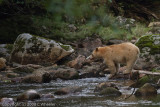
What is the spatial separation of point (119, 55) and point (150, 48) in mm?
1934

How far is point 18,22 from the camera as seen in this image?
15094 millimetres

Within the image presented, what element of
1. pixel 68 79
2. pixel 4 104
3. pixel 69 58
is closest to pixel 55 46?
pixel 69 58

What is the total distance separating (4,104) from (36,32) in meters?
10.6

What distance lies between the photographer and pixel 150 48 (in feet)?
32.5

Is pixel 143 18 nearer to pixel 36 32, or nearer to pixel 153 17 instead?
pixel 153 17

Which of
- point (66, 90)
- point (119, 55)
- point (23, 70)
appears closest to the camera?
point (66, 90)

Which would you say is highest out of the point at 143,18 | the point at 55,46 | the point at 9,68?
the point at 143,18

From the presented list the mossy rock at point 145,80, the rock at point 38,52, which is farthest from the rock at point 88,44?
the mossy rock at point 145,80

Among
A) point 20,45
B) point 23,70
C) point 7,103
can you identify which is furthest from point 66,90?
point 20,45

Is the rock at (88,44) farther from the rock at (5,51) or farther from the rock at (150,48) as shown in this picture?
the rock at (150,48)

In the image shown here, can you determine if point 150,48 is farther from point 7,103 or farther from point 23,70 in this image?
point 7,103

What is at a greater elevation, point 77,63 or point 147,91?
point 147,91

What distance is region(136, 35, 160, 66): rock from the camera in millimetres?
9727

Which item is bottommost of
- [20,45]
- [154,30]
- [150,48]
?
[20,45]
